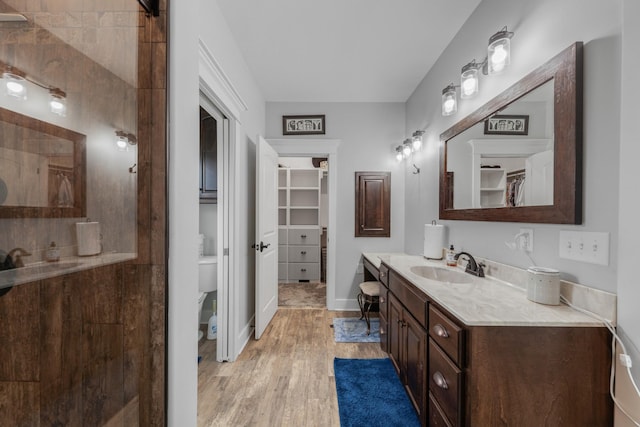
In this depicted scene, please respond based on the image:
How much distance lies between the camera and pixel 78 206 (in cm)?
77

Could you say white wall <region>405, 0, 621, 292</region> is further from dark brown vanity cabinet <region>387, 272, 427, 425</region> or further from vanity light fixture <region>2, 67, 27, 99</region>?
vanity light fixture <region>2, 67, 27, 99</region>

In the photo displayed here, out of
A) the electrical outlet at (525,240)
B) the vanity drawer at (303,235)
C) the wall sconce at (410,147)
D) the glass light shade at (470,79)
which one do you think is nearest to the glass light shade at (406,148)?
the wall sconce at (410,147)

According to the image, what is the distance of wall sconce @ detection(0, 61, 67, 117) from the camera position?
2.09 feet

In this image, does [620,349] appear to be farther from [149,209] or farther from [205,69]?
[205,69]

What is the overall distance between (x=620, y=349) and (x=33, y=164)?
1.89m

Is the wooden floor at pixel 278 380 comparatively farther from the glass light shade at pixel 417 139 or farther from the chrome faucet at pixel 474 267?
the glass light shade at pixel 417 139

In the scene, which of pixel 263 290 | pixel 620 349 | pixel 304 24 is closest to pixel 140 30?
pixel 304 24

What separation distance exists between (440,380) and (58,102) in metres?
1.75

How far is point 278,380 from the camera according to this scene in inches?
78.3

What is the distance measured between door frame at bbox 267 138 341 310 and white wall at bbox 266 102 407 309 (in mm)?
60

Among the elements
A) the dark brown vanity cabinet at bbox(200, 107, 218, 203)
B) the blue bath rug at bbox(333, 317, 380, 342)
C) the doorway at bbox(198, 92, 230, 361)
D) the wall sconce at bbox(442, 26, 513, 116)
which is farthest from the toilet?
the wall sconce at bbox(442, 26, 513, 116)

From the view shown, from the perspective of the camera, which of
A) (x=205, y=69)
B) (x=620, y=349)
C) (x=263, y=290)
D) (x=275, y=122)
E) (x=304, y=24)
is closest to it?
(x=620, y=349)

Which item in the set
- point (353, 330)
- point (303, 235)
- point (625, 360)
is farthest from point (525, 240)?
point (303, 235)

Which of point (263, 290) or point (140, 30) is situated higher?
point (140, 30)
